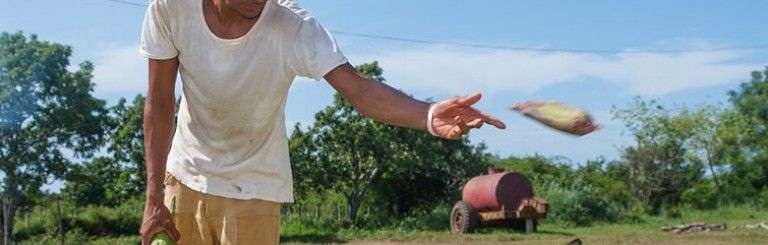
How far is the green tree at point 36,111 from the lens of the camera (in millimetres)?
23266

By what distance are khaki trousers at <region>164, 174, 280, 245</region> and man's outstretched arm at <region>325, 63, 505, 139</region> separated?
53cm

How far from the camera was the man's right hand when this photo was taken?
3.85m

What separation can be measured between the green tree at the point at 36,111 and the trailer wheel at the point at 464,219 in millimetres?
11108

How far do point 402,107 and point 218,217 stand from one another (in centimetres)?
80

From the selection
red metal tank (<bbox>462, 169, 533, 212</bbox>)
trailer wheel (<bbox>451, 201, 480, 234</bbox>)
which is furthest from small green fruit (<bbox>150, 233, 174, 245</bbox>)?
red metal tank (<bbox>462, 169, 533, 212</bbox>)

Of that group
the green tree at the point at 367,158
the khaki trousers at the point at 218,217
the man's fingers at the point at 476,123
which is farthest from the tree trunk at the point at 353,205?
the man's fingers at the point at 476,123

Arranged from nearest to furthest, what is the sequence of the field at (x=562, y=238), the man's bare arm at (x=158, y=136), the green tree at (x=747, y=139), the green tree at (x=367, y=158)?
the man's bare arm at (x=158, y=136)
the field at (x=562, y=238)
the green tree at (x=367, y=158)
the green tree at (x=747, y=139)

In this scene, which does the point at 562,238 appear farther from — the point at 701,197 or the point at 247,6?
the point at 701,197

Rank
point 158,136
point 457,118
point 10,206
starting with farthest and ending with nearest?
point 10,206 < point 158,136 < point 457,118

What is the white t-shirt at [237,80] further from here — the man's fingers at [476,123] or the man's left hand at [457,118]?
the man's fingers at [476,123]

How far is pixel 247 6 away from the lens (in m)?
→ 3.72

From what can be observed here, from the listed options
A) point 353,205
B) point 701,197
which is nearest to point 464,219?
point 353,205

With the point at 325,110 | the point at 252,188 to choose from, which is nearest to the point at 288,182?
the point at 252,188

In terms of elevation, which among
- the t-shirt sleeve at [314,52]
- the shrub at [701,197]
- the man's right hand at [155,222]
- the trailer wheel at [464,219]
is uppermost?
the shrub at [701,197]
